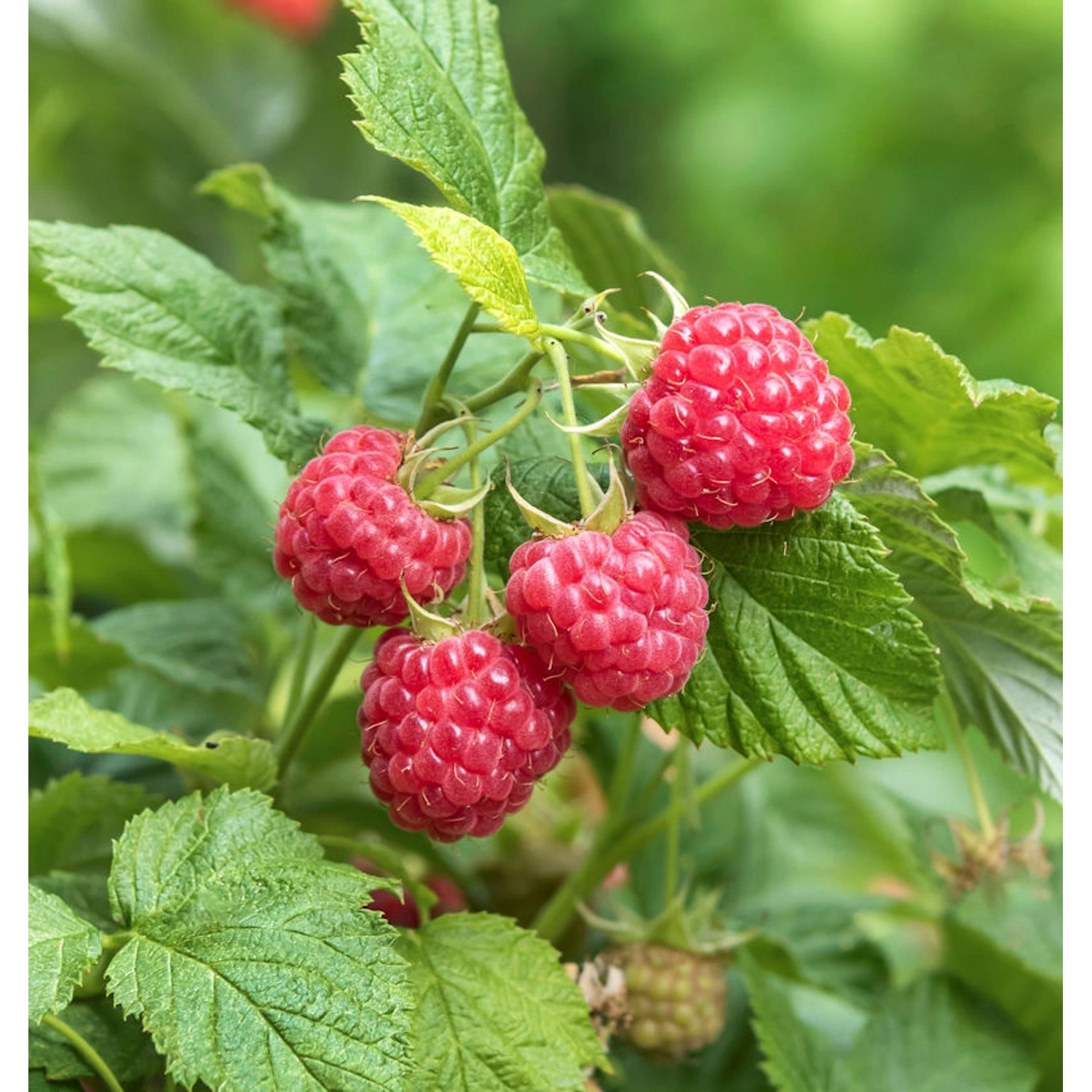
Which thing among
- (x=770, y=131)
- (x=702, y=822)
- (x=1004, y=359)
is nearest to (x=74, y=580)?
(x=702, y=822)

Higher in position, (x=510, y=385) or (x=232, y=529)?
(x=510, y=385)

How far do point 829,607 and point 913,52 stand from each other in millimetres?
2189

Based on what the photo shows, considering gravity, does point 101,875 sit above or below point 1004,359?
below

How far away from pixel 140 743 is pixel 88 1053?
13 cm

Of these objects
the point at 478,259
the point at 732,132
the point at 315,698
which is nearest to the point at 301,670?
the point at 315,698

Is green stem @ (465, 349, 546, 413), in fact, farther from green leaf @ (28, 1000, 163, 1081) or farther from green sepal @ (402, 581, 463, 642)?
green leaf @ (28, 1000, 163, 1081)

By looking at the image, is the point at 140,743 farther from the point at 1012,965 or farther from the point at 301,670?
the point at 1012,965

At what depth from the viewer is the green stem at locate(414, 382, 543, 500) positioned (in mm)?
542

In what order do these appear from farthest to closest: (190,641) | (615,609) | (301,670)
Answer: (190,641) < (301,670) < (615,609)

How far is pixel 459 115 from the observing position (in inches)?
23.6

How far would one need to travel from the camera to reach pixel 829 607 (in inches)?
22.4

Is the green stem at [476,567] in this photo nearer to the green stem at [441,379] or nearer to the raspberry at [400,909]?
the green stem at [441,379]

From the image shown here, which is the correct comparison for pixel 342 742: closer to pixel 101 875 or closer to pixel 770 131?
pixel 101 875

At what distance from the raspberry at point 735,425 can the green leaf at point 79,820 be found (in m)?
0.33
